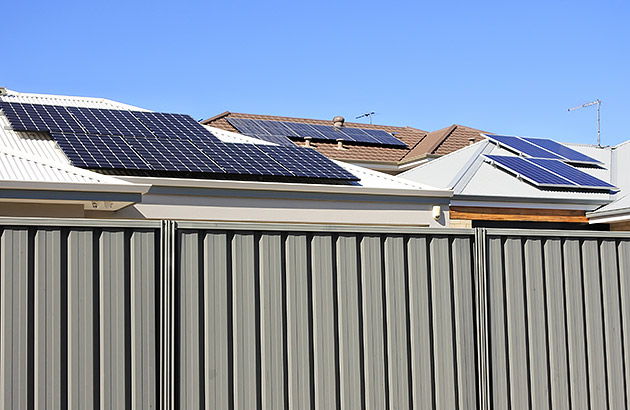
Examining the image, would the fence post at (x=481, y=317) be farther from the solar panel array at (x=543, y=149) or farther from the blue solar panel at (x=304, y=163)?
the solar panel array at (x=543, y=149)

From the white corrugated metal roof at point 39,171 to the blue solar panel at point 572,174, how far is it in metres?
9.85

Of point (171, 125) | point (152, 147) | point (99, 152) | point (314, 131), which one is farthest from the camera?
point (314, 131)

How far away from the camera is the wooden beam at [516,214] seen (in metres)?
14.1

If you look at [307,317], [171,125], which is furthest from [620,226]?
[307,317]

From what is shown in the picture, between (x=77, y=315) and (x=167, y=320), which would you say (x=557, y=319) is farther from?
(x=77, y=315)

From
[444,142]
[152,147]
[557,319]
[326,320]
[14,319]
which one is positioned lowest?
[557,319]

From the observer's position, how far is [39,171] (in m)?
10.2

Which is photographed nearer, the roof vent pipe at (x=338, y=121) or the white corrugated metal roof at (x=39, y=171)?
the white corrugated metal roof at (x=39, y=171)

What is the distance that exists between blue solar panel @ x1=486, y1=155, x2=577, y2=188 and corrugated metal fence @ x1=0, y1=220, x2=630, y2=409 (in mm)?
→ 7964

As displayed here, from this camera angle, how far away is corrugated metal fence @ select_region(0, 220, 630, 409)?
518cm

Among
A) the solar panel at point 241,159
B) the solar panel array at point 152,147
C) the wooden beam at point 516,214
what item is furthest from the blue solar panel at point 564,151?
the solar panel at point 241,159

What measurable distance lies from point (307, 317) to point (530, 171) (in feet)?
36.4

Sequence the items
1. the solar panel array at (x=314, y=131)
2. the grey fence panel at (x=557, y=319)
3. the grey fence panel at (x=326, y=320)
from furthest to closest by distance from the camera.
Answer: the solar panel array at (x=314, y=131)
the grey fence panel at (x=557, y=319)
the grey fence panel at (x=326, y=320)

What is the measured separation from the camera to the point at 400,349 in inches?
246
